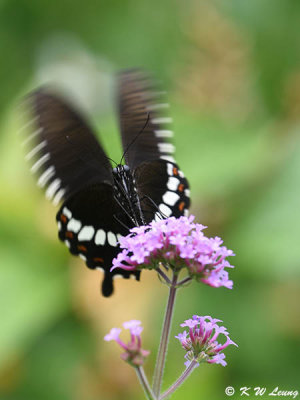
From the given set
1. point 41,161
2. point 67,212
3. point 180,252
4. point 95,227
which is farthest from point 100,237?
point 180,252

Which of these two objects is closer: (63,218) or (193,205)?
(63,218)

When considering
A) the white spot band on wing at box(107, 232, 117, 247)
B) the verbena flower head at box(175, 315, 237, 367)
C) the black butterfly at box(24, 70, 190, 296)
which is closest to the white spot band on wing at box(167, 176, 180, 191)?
the black butterfly at box(24, 70, 190, 296)

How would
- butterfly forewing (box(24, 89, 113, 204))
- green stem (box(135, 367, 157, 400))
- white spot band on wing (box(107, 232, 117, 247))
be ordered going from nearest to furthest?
green stem (box(135, 367, 157, 400)) → white spot band on wing (box(107, 232, 117, 247)) → butterfly forewing (box(24, 89, 113, 204))

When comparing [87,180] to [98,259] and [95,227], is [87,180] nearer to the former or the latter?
[95,227]

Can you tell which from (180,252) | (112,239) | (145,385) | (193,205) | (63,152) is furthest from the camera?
(193,205)

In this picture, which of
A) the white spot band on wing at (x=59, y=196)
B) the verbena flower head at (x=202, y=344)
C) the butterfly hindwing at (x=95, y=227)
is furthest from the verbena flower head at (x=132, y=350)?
the white spot band on wing at (x=59, y=196)

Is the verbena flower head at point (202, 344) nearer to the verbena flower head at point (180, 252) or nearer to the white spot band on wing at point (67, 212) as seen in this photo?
the verbena flower head at point (180, 252)

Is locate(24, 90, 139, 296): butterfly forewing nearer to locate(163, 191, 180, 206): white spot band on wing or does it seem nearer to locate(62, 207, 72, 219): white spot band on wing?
locate(62, 207, 72, 219): white spot band on wing
